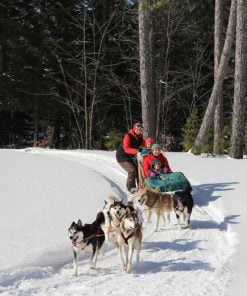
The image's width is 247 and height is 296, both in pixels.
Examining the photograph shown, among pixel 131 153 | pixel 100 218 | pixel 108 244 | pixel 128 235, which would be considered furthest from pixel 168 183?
pixel 128 235

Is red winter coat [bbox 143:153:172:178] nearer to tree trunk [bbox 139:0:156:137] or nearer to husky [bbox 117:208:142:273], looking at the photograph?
husky [bbox 117:208:142:273]

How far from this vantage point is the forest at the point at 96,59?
869 inches

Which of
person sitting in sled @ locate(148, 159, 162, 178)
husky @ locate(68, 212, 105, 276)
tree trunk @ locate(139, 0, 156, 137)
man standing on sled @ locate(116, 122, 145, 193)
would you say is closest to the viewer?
husky @ locate(68, 212, 105, 276)

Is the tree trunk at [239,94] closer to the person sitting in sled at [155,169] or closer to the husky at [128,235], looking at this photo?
the person sitting in sled at [155,169]

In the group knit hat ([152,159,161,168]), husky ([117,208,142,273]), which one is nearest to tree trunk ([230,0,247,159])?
knit hat ([152,159,161,168])

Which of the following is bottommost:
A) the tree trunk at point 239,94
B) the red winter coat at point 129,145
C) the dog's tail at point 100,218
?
the dog's tail at point 100,218

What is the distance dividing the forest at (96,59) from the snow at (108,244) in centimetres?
1115

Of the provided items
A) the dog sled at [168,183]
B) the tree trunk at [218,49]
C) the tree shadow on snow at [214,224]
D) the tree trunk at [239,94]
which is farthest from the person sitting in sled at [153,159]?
the tree trunk at [218,49]

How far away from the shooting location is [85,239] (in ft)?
17.6

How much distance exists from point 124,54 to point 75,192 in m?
16.0

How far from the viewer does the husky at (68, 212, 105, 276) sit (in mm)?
5211

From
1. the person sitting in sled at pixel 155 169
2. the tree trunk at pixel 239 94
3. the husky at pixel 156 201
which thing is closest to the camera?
the husky at pixel 156 201

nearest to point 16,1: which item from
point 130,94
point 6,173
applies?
point 130,94

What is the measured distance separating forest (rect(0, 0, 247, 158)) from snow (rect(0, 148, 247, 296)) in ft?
36.6
